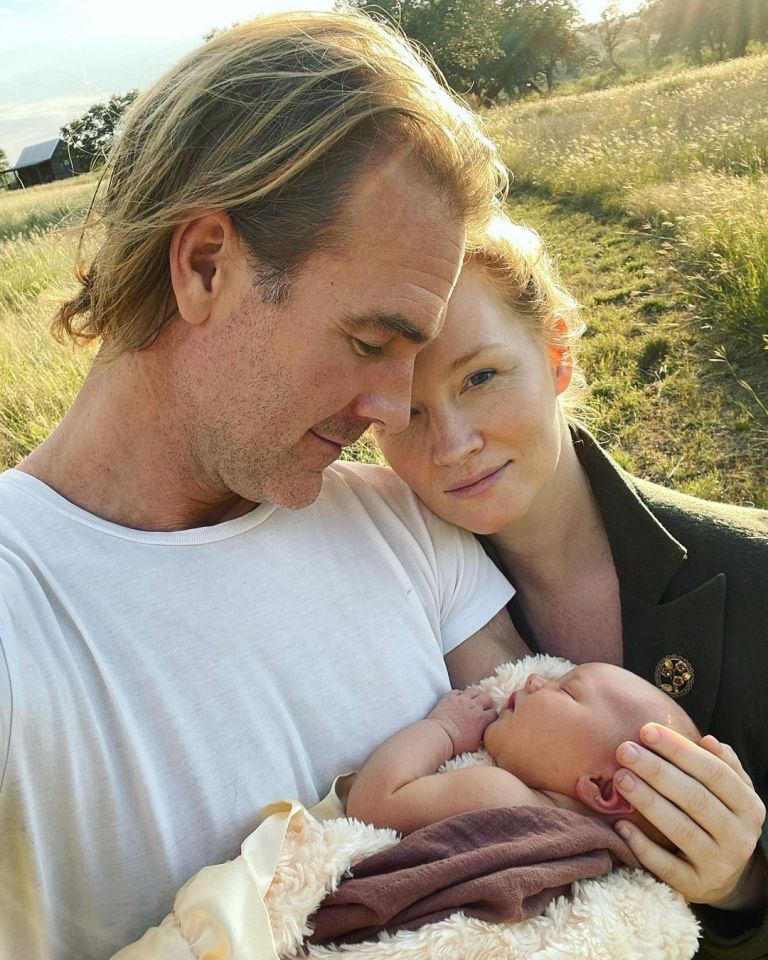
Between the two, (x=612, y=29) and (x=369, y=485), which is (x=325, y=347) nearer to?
(x=369, y=485)

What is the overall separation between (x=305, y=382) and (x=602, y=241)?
851cm

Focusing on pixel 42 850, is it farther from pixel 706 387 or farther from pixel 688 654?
pixel 706 387

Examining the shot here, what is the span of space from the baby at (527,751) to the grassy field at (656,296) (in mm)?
1704

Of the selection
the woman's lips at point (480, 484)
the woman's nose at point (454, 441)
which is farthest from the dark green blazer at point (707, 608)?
the woman's nose at point (454, 441)

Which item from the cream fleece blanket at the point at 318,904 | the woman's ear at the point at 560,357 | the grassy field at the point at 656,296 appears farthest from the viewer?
the grassy field at the point at 656,296

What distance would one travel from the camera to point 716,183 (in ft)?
27.7

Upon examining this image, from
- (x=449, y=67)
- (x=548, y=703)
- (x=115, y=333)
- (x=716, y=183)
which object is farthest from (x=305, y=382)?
(x=449, y=67)

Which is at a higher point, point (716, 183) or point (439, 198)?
point (439, 198)

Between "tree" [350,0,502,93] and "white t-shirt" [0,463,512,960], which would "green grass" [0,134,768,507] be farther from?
"tree" [350,0,502,93]

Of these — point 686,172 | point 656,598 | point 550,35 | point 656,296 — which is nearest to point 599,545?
point 656,598

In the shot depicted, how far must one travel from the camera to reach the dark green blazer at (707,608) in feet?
7.35

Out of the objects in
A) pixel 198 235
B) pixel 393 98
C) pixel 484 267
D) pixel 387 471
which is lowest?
pixel 387 471

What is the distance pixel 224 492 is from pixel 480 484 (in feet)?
2.15

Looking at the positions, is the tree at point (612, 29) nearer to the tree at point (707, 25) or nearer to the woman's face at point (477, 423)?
the tree at point (707, 25)
